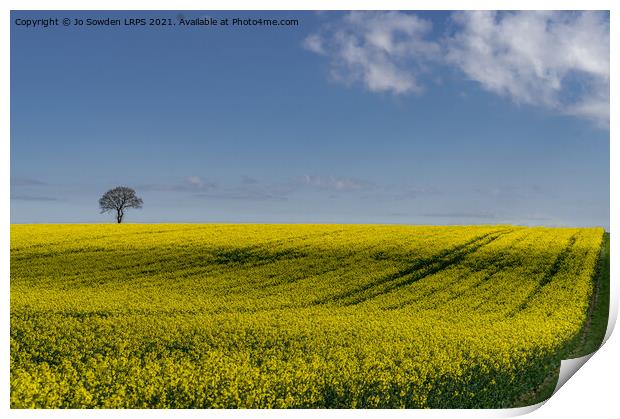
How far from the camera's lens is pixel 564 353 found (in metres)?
10.1

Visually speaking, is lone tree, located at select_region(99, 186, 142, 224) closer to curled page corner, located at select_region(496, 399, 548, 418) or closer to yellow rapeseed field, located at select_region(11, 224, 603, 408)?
yellow rapeseed field, located at select_region(11, 224, 603, 408)

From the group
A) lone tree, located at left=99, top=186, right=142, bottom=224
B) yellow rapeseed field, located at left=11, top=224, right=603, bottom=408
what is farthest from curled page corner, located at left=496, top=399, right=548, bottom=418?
lone tree, located at left=99, top=186, right=142, bottom=224

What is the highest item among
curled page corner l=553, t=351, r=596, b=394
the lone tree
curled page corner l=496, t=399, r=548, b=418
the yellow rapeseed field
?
the lone tree

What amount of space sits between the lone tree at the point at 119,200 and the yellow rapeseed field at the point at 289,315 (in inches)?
70.7

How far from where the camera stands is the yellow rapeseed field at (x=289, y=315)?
7316 millimetres

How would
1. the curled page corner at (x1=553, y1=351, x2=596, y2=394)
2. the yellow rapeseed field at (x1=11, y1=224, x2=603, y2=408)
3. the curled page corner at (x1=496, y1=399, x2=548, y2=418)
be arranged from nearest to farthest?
the yellow rapeseed field at (x1=11, y1=224, x2=603, y2=408) < the curled page corner at (x1=496, y1=399, x2=548, y2=418) < the curled page corner at (x1=553, y1=351, x2=596, y2=394)

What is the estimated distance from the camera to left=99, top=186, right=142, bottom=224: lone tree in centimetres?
1213

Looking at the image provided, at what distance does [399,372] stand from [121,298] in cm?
706

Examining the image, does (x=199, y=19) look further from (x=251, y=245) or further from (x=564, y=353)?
(x=251, y=245)

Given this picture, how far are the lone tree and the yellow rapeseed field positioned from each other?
1.80 metres

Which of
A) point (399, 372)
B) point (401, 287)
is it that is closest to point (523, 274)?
point (401, 287)
